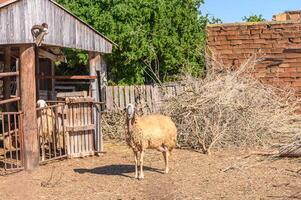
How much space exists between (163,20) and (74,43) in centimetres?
639

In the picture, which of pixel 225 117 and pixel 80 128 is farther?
pixel 225 117

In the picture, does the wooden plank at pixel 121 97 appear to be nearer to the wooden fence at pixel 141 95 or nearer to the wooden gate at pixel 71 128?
the wooden fence at pixel 141 95

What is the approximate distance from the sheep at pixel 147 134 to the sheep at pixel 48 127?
3.12 meters

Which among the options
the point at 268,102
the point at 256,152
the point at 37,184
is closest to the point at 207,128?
the point at 256,152

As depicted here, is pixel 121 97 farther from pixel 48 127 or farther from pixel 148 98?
pixel 48 127

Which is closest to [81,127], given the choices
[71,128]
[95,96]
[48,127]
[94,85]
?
[71,128]

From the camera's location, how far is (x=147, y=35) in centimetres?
1931

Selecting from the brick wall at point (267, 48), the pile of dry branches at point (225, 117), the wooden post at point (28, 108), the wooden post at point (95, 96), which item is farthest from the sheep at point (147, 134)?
the brick wall at point (267, 48)

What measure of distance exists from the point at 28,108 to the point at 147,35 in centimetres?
771

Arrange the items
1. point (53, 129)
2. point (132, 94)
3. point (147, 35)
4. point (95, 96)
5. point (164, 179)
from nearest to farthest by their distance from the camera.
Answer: point (164, 179), point (53, 129), point (95, 96), point (132, 94), point (147, 35)

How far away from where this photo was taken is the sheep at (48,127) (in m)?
14.0

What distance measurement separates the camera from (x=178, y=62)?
19.7 meters

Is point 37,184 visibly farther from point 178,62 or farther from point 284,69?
point 284,69

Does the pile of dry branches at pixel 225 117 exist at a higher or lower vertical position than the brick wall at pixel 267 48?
lower
